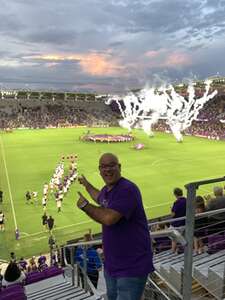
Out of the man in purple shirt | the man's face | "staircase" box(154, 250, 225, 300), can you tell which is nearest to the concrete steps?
"staircase" box(154, 250, 225, 300)

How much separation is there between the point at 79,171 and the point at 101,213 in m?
32.1

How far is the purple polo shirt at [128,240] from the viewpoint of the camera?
11.9ft

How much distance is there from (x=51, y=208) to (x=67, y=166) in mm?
14308

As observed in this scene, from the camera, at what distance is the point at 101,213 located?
3.41 metres

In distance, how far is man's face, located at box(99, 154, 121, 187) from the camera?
3781mm

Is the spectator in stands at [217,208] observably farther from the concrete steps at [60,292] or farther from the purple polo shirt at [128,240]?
the purple polo shirt at [128,240]

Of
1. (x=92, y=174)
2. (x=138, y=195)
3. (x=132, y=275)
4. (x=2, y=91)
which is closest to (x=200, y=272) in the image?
(x=132, y=275)

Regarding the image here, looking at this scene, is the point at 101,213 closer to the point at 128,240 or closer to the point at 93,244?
the point at 128,240

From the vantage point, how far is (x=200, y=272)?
4.65m

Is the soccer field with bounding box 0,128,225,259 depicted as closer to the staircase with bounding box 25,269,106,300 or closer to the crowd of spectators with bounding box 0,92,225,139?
the staircase with bounding box 25,269,106,300

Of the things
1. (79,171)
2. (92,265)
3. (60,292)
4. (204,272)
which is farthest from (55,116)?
(204,272)

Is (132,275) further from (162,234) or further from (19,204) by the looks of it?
(19,204)

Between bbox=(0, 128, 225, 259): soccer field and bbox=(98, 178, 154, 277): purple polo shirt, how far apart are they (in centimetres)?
1470

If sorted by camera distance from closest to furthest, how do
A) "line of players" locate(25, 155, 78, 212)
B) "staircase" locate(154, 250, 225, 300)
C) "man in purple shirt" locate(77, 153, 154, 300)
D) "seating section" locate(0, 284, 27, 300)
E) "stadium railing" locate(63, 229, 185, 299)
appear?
1. "stadium railing" locate(63, 229, 185, 299)
2. "man in purple shirt" locate(77, 153, 154, 300)
3. "staircase" locate(154, 250, 225, 300)
4. "seating section" locate(0, 284, 27, 300)
5. "line of players" locate(25, 155, 78, 212)
